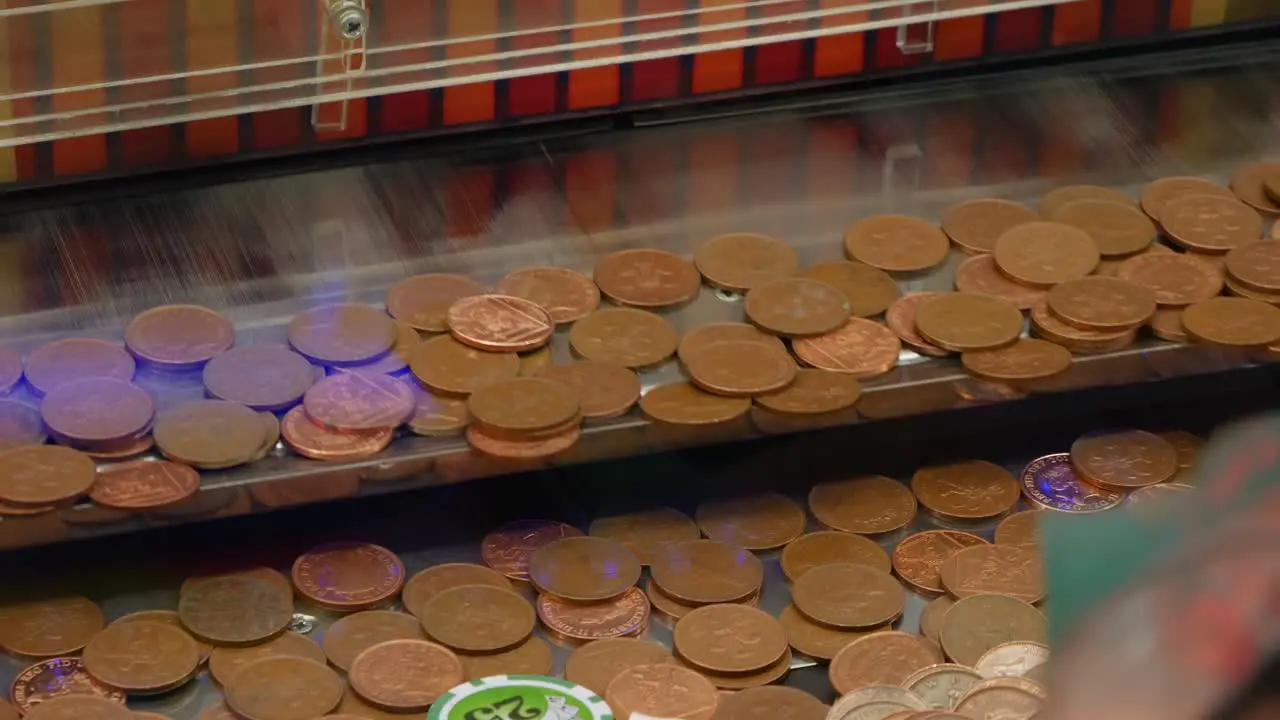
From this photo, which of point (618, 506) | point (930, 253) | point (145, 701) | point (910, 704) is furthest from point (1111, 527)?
point (930, 253)

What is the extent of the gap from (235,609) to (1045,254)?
3.57ft

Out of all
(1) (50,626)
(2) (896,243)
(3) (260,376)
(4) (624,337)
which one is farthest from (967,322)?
(1) (50,626)

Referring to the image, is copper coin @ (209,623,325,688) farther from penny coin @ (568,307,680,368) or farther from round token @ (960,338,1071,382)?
round token @ (960,338,1071,382)

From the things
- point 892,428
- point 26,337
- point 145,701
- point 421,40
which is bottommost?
point 145,701

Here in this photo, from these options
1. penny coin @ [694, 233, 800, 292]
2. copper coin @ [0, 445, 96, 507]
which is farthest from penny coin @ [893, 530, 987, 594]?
copper coin @ [0, 445, 96, 507]

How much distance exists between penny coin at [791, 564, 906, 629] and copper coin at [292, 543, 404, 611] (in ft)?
1.46

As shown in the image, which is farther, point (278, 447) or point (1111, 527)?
point (278, 447)

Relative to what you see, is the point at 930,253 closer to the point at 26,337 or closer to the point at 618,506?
the point at 618,506

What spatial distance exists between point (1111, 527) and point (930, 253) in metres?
1.94

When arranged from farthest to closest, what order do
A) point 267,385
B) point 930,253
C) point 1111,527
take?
1. point 930,253
2. point 267,385
3. point 1111,527

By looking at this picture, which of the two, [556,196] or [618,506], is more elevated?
[556,196]

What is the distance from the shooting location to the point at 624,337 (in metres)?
2.15

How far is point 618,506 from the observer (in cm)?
218

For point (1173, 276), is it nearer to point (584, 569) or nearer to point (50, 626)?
point (584, 569)
